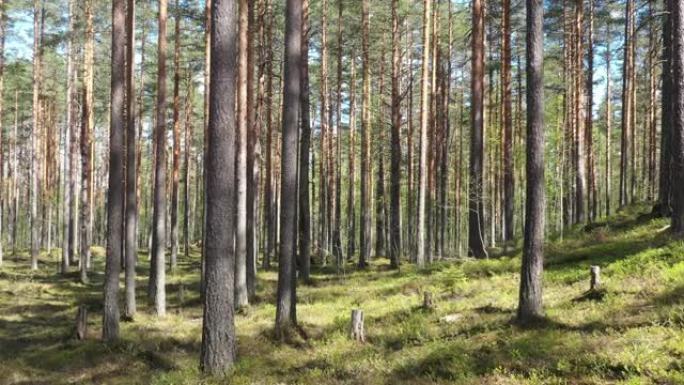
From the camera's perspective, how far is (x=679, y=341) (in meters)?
7.08

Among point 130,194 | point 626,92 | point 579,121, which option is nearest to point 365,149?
point 579,121

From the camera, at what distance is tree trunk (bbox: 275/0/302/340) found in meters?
11.5

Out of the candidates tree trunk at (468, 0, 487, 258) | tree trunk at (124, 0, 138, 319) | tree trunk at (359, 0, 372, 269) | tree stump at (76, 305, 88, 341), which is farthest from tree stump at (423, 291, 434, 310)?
tree trunk at (359, 0, 372, 269)

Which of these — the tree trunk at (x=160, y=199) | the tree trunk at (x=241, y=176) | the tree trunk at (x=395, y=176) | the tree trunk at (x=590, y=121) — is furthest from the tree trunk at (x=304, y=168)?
the tree trunk at (x=590, y=121)

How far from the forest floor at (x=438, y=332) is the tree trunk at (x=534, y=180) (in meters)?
0.49

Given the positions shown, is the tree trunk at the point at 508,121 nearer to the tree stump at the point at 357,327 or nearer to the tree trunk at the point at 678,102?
the tree trunk at the point at 678,102

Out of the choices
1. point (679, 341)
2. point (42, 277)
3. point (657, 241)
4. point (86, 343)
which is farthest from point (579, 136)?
point (42, 277)

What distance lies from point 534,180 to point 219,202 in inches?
→ 211

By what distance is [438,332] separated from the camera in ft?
33.8

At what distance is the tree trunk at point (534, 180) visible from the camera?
30.2ft

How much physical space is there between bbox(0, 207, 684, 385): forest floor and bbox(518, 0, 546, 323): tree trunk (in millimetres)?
491

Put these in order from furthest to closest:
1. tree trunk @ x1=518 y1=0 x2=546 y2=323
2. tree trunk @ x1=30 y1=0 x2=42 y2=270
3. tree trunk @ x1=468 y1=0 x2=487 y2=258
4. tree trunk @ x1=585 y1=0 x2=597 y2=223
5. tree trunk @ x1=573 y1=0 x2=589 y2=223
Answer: tree trunk @ x1=30 y1=0 x2=42 y2=270, tree trunk @ x1=585 y1=0 x2=597 y2=223, tree trunk @ x1=573 y1=0 x2=589 y2=223, tree trunk @ x1=468 y1=0 x2=487 y2=258, tree trunk @ x1=518 y1=0 x2=546 y2=323

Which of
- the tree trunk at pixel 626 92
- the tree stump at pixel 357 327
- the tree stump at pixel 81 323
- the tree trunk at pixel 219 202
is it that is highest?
the tree trunk at pixel 626 92

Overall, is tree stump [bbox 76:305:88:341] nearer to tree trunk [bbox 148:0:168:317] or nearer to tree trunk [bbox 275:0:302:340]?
tree trunk [bbox 148:0:168:317]
